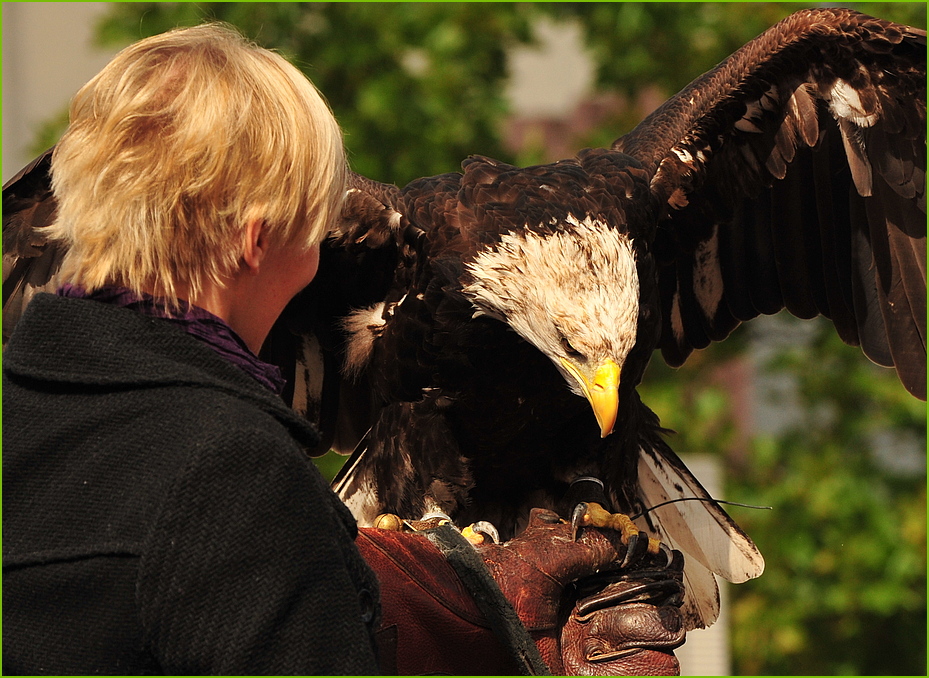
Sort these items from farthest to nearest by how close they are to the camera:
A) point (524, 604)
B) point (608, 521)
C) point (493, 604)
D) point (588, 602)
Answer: point (608, 521) → point (588, 602) → point (524, 604) → point (493, 604)

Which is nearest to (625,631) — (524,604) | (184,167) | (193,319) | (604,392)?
(524,604)

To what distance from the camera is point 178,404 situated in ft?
4.05

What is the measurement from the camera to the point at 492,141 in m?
6.87

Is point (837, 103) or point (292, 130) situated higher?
point (292, 130)

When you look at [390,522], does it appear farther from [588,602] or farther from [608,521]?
[588,602]

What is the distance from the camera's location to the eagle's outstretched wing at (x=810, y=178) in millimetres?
3398

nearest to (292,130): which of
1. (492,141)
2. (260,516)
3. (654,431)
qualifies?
(260,516)

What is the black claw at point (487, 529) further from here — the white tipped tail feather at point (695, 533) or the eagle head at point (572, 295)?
the eagle head at point (572, 295)

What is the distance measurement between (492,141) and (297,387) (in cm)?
349

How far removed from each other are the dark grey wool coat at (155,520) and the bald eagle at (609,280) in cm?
155

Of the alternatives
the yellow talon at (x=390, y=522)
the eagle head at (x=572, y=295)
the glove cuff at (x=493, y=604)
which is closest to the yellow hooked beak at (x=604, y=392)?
the eagle head at (x=572, y=295)

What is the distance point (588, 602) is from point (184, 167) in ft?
4.93

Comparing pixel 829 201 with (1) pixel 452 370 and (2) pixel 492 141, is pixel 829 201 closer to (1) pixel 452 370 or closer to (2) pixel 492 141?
(1) pixel 452 370

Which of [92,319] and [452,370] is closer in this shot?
[92,319]
